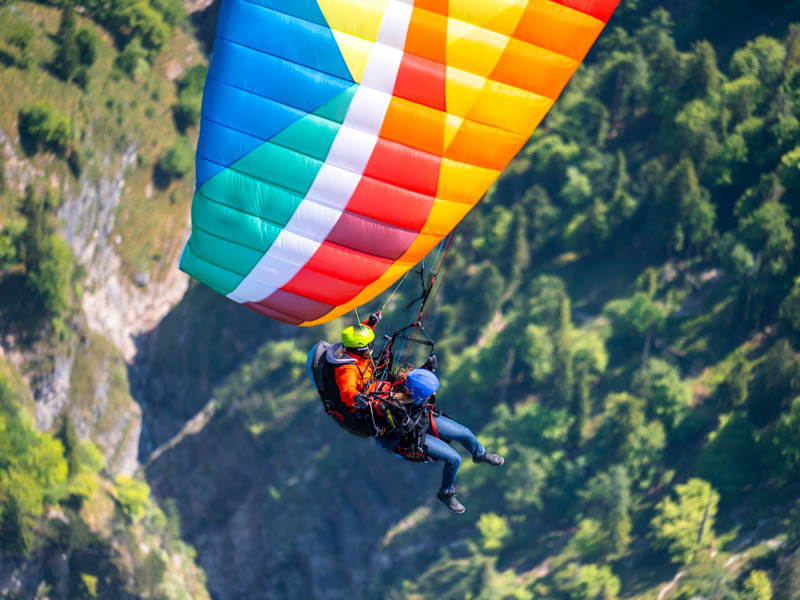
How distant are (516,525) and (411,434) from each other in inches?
1441

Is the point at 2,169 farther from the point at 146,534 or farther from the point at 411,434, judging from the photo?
the point at 411,434

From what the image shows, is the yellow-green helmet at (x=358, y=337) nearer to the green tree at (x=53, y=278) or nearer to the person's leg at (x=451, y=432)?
the person's leg at (x=451, y=432)

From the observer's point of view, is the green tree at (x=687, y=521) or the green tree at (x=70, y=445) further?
the green tree at (x=70, y=445)

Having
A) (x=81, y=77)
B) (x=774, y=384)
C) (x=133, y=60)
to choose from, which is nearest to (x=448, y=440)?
(x=774, y=384)

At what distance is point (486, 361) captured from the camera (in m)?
51.2

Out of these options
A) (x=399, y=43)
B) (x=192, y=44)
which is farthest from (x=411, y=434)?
(x=192, y=44)

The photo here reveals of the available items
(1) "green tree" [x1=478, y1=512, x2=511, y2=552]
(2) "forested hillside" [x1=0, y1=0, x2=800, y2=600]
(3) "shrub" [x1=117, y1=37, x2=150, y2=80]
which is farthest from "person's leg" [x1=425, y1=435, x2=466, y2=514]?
(3) "shrub" [x1=117, y1=37, x2=150, y2=80]

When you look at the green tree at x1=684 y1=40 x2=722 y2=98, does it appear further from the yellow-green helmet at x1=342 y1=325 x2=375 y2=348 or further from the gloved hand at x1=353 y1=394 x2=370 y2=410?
the gloved hand at x1=353 y1=394 x2=370 y2=410

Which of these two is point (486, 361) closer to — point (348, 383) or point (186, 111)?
point (186, 111)

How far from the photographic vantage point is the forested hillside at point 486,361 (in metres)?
43.7

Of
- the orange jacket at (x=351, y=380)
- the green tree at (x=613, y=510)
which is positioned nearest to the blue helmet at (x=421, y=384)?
the orange jacket at (x=351, y=380)

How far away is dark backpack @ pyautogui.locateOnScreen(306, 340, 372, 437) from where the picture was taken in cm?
1445

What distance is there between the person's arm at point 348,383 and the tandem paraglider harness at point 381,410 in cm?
7

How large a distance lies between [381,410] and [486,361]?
1464 inches
